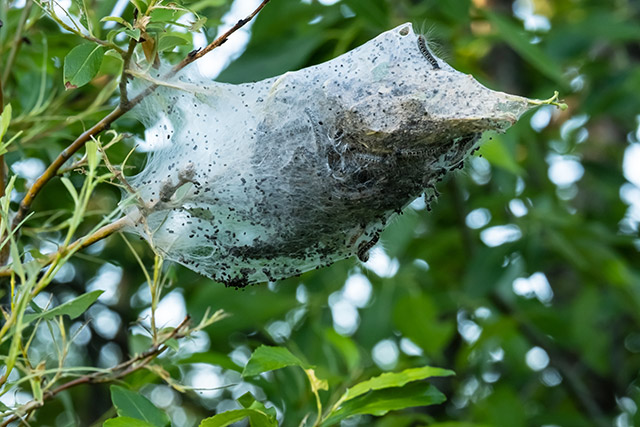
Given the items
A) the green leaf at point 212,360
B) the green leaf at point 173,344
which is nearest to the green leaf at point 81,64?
the green leaf at point 173,344

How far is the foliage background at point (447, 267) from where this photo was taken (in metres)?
2.40

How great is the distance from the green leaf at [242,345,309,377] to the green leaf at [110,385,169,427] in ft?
0.64

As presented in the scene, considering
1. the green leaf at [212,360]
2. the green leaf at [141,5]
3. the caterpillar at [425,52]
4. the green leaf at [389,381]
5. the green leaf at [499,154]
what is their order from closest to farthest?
the green leaf at [141,5]
the caterpillar at [425,52]
the green leaf at [389,381]
the green leaf at [212,360]
the green leaf at [499,154]

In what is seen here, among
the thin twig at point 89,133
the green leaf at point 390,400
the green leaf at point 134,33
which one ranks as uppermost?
the green leaf at point 134,33

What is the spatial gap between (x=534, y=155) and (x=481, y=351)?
0.95 meters

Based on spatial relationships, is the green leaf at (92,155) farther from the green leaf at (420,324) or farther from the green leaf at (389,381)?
the green leaf at (420,324)

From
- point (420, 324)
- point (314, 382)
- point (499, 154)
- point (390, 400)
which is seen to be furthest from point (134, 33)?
point (420, 324)

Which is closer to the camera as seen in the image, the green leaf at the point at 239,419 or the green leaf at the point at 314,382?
the green leaf at the point at 239,419

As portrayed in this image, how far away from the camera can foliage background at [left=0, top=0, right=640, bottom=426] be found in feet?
7.89

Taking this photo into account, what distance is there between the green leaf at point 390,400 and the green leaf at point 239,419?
21 cm

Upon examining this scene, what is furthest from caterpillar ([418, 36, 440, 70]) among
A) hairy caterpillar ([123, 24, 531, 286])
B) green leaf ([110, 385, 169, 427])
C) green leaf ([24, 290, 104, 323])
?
green leaf ([110, 385, 169, 427])

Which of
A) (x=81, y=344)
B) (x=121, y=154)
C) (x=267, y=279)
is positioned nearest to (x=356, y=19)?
(x=121, y=154)

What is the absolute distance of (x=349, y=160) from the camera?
1.34 meters

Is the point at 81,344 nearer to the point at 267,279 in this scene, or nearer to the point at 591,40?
the point at 267,279
